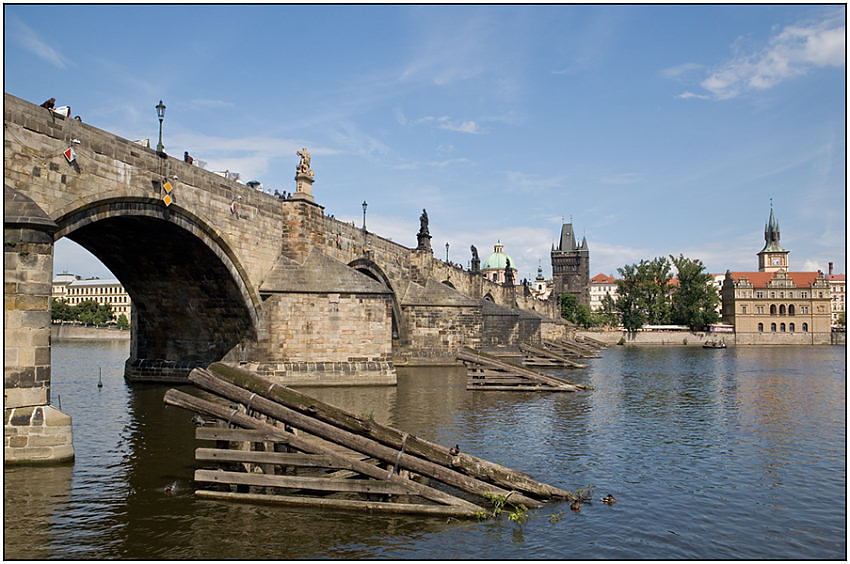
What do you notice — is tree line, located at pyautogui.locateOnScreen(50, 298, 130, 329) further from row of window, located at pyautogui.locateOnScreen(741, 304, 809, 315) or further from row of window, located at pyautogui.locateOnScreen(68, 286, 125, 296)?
row of window, located at pyautogui.locateOnScreen(741, 304, 809, 315)

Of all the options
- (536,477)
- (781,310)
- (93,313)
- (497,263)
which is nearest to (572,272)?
(497,263)

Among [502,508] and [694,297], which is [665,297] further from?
[502,508]

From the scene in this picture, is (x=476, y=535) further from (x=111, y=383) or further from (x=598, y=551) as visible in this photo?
(x=111, y=383)

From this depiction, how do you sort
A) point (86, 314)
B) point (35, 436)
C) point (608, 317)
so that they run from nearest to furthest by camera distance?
point (35, 436) → point (86, 314) → point (608, 317)

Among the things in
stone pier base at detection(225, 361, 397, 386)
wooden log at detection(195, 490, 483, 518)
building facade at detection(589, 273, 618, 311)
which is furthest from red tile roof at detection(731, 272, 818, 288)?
wooden log at detection(195, 490, 483, 518)

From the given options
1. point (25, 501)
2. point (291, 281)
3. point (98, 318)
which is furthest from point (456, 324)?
point (98, 318)

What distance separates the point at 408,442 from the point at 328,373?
17.0 meters

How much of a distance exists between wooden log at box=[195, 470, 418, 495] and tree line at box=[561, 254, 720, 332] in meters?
96.4

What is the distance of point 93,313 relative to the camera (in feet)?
349

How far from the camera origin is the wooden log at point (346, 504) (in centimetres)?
884

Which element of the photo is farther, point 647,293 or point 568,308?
point 568,308

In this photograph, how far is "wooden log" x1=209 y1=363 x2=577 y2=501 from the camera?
30.5ft

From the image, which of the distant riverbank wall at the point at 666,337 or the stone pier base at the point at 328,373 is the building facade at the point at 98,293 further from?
the stone pier base at the point at 328,373

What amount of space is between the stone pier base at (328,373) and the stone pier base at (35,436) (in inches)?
513
